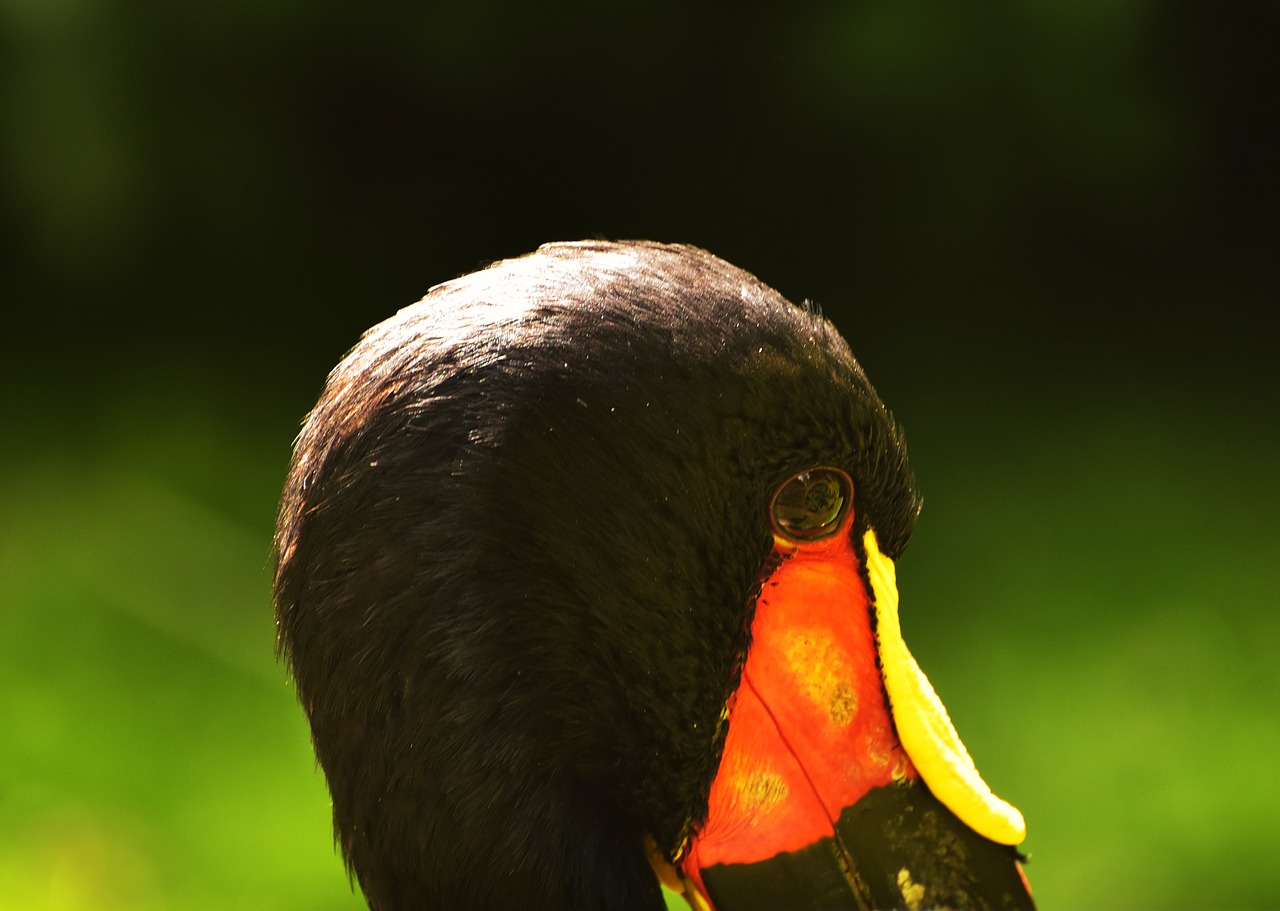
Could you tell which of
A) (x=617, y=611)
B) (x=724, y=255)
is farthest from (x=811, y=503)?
(x=724, y=255)

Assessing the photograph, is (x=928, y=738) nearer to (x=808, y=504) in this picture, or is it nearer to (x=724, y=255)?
(x=808, y=504)

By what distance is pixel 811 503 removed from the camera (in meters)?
1.38

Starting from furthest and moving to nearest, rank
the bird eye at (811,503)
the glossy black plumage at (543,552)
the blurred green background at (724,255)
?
the blurred green background at (724,255) → the bird eye at (811,503) → the glossy black plumage at (543,552)

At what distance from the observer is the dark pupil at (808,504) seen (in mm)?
1369

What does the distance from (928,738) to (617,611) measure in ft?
1.06

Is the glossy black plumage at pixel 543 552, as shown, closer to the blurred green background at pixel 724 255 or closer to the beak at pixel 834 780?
the beak at pixel 834 780

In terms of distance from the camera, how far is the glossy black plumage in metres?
1.25

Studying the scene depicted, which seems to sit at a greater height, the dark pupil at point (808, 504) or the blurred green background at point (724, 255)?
the dark pupil at point (808, 504)

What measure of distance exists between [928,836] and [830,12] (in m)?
2.91

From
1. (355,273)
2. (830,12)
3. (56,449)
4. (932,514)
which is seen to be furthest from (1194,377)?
(56,449)

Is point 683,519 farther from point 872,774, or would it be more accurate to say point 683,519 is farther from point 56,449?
point 56,449

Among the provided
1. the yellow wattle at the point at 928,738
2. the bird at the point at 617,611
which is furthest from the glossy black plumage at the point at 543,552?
the yellow wattle at the point at 928,738

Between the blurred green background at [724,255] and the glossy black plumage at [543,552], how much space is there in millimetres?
1684

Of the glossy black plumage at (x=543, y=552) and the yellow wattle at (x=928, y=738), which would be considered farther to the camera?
the yellow wattle at (x=928, y=738)
